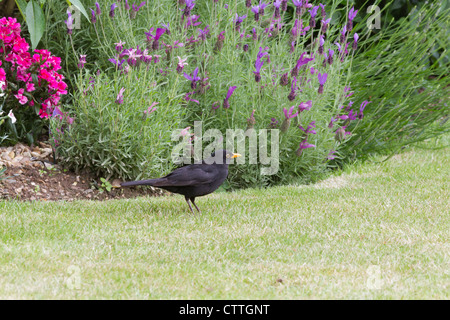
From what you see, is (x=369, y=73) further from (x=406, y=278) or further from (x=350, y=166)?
(x=406, y=278)

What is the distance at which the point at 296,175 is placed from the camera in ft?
18.3

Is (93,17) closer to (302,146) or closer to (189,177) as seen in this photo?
(189,177)

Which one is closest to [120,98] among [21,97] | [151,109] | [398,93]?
[151,109]

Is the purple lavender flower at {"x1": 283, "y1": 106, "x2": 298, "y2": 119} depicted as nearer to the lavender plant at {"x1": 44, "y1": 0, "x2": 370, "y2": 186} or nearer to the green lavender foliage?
the lavender plant at {"x1": 44, "y1": 0, "x2": 370, "y2": 186}

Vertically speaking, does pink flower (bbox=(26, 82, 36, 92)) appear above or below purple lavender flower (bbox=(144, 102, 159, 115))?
above

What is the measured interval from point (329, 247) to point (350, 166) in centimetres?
254

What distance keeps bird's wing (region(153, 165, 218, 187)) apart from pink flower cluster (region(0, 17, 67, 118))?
56.7 inches

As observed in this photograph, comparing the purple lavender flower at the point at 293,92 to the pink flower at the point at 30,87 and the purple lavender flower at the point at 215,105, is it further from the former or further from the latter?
the pink flower at the point at 30,87

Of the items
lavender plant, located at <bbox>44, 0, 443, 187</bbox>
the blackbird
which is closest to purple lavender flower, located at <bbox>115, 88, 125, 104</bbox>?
lavender plant, located at <bbox>44, 0, 443, 187</bbox>

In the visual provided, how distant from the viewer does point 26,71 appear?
5070 mm

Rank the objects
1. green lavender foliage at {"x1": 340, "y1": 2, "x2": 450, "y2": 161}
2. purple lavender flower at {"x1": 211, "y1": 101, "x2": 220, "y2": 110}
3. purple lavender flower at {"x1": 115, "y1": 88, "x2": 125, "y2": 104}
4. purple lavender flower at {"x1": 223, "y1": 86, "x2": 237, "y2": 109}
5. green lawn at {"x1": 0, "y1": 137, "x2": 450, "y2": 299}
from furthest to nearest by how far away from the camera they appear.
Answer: green lavender foliage at {"x1": 340, "y1": 2, "x2": 450, "y2": 161}
purple lavender flower at {"x1": 211, "y1": 101, "x2": 220, "y2": 110}
purple lavender flower at {"x1": 223, "y1": 86, "x2": 237, "y2": 109}
purple lavender flower at {"x1": 115, "y1": 88, "x2": 125, "y2": 104}
green lawn at {"x1": 0, "y1": 137, "x2": 450, "y2": 299}

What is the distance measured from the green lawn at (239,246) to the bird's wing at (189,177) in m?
0.25

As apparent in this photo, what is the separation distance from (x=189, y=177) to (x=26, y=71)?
182 cm

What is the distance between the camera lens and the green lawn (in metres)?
2.91
